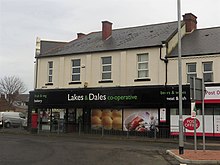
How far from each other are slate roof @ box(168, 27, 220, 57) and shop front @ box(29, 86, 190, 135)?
2.93m

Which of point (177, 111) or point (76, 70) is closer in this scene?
point (177, 111)

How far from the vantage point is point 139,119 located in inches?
1081

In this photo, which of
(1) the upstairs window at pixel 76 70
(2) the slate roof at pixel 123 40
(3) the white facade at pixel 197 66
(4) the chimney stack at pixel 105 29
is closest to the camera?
(3) the white facade at pixel 197 66

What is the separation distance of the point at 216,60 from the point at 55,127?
14.6m

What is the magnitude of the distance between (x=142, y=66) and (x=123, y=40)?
4161mm

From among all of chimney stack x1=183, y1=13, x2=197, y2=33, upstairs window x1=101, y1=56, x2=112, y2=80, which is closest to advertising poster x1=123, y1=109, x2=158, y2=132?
upstairs window x1=101, y1=56, x2=112, y2=80

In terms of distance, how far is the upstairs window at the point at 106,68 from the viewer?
29.4 metres

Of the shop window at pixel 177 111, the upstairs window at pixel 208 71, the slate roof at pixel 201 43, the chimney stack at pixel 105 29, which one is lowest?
the shop window at pixel 177 111

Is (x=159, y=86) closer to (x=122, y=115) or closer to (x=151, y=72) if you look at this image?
(x=151, y=72)

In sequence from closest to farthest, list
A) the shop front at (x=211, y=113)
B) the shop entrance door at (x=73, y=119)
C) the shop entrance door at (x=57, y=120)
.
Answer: the shop front at (x=211, y=113) < the shop entrance door at (x=57, y=120) < the shop entrance door at (x=73, y=119)

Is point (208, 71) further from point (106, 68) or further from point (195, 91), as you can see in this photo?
point (195, 91)

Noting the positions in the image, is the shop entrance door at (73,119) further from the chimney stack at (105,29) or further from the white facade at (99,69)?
the chimney stack at (105,29)

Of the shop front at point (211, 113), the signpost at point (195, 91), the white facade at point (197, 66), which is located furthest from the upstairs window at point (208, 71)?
the signpost at point (195, 91)

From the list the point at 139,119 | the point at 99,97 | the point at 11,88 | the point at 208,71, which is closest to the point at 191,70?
the point at 208,71
